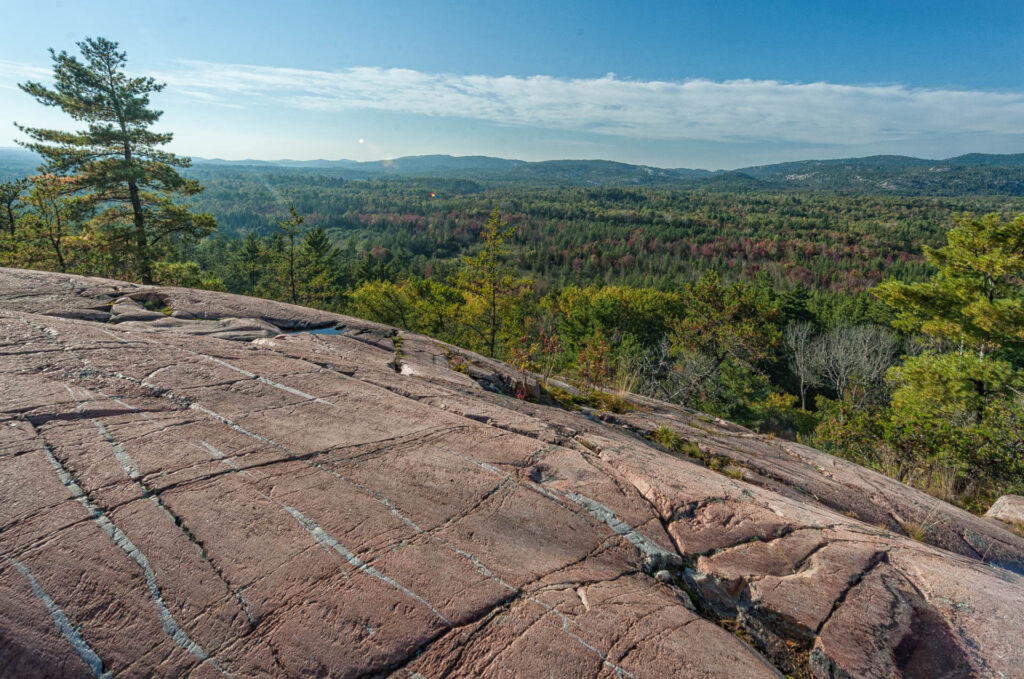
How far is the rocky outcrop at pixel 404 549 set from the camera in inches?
106

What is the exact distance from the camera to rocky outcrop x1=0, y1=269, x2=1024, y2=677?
269cm

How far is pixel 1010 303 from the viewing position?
12562 mm

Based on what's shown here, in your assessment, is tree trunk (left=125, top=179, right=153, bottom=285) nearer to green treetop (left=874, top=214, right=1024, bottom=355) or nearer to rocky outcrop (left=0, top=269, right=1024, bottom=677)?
rocky outcrop (left=0, top=269, right=1024, bottom=677)

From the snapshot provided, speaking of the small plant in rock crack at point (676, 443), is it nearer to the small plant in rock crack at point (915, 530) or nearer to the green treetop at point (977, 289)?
the small plant in rock crack at point (915, 530)

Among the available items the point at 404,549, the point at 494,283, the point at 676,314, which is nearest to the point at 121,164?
the point at 494,283

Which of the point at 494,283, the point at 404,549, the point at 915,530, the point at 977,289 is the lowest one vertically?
the point at 915,530

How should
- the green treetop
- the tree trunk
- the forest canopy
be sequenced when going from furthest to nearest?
1. the tree trunk
2. the green treetop
3. the forest canopy

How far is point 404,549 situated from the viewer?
3.37 m

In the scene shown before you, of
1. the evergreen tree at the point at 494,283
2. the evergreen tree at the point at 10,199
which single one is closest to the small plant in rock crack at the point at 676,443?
the evergreen tree at the point at 494,283

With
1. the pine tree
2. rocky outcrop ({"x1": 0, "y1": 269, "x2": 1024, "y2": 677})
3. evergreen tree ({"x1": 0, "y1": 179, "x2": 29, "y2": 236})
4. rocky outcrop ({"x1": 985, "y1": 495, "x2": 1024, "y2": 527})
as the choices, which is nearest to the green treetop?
rocky outcrop ({"x1": 985, "y1": 495, "x2": 1024, "y2": 527})

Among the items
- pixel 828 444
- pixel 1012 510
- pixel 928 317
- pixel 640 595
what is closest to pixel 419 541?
pixel 640 595

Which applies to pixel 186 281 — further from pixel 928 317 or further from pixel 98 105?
pixel 928 317

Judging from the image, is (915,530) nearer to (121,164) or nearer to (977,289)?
(977,289)

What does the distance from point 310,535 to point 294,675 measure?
1.01 meters
